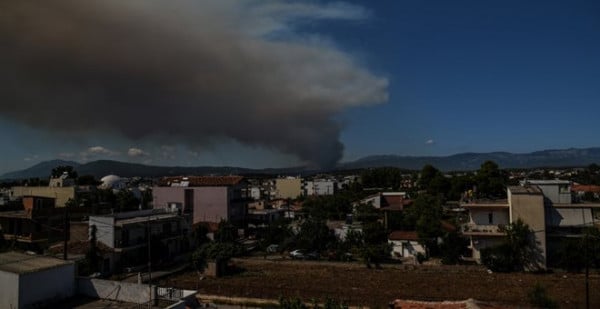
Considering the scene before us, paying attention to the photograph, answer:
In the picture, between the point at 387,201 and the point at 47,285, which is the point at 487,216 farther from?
the point at 47,285

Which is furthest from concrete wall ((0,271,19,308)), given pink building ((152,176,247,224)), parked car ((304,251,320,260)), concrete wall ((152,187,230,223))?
concrete wall ((152,187,230,223))

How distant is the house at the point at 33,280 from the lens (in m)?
12.1

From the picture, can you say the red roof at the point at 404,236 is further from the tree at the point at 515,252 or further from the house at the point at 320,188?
the house at the point at 320,188

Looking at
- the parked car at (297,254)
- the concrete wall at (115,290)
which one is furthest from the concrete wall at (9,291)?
the parked car at (297,254)

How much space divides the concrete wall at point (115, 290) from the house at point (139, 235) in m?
16.5

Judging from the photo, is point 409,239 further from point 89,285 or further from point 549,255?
point 89,285

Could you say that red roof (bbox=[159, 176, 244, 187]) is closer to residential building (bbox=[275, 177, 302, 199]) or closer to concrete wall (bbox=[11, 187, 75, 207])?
concrete wall (bbox=[11, 187, 75, 207])

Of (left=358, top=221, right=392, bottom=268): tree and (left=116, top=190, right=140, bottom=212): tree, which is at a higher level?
(left=116, top=190, right=140, bottom=212): tree

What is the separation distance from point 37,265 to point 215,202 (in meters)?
35.6

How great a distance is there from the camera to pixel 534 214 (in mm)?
31344

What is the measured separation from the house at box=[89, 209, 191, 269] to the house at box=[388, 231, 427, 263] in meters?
17.2

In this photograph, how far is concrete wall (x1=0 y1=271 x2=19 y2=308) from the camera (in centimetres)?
1202

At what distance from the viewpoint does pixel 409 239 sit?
35875 mm

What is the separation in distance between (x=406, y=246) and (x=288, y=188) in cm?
7226
